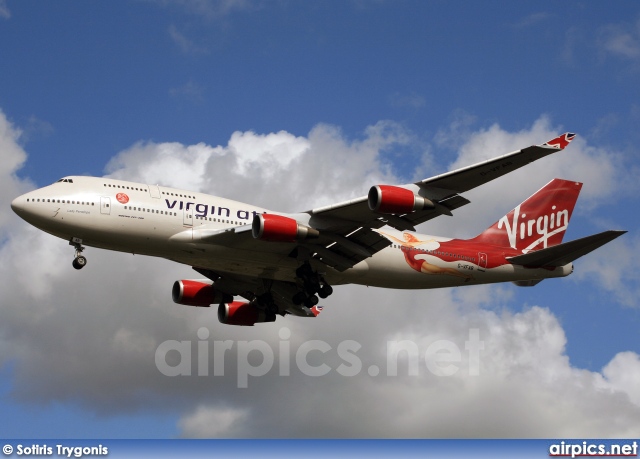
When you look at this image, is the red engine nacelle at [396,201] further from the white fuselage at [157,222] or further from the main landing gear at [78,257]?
the main landing gear at [78,257]

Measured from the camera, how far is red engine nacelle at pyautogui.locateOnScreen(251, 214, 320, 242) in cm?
3850

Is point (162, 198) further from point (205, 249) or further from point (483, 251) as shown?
point (483, 251)

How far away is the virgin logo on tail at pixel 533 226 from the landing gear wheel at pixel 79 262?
21.5m

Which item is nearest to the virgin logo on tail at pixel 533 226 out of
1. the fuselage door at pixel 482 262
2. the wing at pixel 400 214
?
the fuselage door at pixel 482 262

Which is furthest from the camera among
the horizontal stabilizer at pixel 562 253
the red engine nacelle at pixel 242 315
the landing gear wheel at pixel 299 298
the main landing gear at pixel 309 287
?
the red engine nacelle at pixel 242 315

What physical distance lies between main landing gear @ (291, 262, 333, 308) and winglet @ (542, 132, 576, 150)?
495 inches

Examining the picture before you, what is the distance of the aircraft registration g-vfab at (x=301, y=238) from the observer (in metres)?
37.9

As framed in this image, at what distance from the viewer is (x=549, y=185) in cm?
5069

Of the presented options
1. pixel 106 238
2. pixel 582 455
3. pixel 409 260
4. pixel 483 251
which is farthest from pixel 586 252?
pixel 106 238

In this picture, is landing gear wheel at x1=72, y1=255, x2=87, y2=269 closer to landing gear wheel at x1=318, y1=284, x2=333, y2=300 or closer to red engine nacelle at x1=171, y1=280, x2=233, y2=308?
red engine nacelle at x1=171, y1=280, x2=233, y2=308

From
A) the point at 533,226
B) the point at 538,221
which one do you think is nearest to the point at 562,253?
the point at 533,226

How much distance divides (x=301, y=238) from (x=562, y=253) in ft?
44.1

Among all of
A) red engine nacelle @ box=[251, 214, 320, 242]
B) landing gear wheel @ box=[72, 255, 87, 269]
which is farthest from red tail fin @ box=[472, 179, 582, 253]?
landing gear wheel @ box=[72, 255, 87, 269]

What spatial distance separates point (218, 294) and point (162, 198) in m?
10.1
